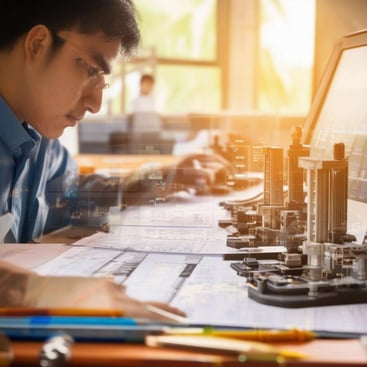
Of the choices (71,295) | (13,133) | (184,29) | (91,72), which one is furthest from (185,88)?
(71,295)

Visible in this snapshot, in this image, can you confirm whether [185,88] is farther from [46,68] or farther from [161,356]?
[161,356]

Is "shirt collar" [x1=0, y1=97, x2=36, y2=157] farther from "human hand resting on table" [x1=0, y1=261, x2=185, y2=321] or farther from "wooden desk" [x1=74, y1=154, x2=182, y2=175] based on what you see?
"human hand resting on table" [x1=0, y1=261, x2=185, y2=321]

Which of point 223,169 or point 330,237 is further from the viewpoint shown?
point 223,169

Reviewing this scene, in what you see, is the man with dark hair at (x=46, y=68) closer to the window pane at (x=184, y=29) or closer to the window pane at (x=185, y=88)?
the window pane at (x=185, y=88)

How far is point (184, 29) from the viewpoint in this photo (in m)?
5.18

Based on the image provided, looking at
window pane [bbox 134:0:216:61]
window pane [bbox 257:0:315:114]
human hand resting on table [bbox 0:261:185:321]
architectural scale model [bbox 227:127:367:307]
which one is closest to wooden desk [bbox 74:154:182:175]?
window pane [bbox 257:0:315:114]

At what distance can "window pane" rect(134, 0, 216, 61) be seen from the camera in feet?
16.1

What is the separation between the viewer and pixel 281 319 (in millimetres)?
488

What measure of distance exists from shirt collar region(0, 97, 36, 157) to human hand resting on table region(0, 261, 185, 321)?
1.45 ft

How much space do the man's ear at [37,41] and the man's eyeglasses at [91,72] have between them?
0.5 inches

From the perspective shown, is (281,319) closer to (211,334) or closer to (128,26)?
(211,334)

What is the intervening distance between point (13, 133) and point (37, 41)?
0.17m

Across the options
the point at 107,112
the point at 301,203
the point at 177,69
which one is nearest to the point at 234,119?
the point at 301,203

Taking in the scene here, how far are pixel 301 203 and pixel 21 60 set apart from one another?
491mm
